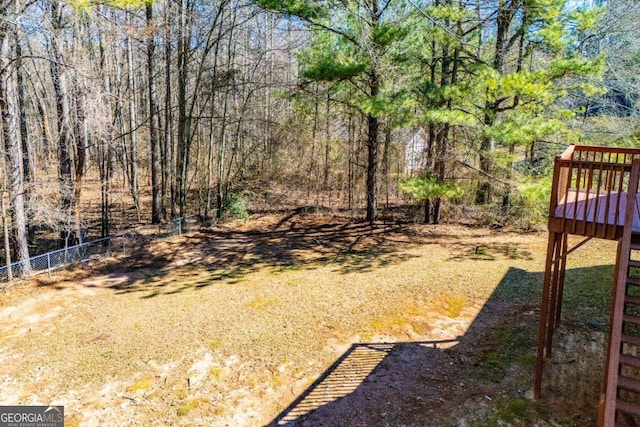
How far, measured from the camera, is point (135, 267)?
8.94 metres

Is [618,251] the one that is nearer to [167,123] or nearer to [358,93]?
[358,93]

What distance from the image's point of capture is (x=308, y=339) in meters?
5.60

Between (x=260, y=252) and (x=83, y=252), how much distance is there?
400cm

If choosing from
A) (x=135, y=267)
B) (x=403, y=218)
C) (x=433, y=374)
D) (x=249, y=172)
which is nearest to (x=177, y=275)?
(x=135, y=267)

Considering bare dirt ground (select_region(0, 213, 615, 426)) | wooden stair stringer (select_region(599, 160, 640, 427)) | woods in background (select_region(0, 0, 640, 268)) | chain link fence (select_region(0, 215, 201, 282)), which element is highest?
woods in background (select_region(0, 0, 640, 268))

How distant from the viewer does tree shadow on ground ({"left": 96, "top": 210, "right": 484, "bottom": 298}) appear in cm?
828

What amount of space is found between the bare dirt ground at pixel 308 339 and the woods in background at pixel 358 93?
187 centimetres

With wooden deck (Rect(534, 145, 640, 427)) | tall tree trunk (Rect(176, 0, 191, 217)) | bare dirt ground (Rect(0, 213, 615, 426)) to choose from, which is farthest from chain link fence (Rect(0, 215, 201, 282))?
wooden deck (Rect(534, 145, 640, 427))

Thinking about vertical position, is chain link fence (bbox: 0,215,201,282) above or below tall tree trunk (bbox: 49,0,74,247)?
below

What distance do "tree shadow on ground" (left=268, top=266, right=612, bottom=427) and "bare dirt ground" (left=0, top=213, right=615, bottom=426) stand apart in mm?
20

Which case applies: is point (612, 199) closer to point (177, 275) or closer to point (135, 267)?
point (177, 275)

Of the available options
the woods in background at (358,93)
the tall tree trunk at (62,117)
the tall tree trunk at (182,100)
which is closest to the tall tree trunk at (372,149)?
the woods in background at (358,93)

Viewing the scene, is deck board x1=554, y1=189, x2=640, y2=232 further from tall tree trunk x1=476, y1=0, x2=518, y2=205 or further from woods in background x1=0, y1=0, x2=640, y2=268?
tall tree trunk x1=476, y1=0, x2=518, y2=205

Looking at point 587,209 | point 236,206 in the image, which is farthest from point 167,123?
point 587,209
